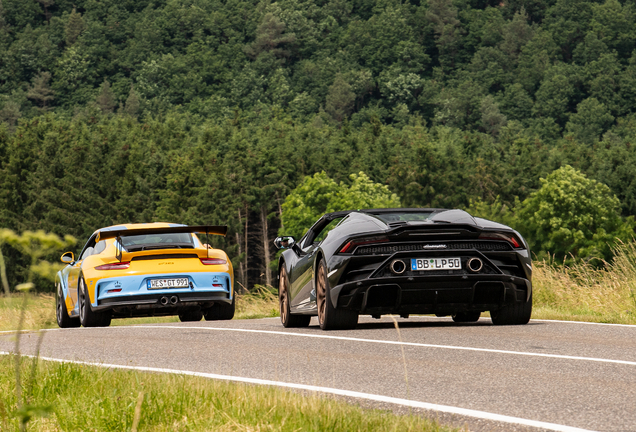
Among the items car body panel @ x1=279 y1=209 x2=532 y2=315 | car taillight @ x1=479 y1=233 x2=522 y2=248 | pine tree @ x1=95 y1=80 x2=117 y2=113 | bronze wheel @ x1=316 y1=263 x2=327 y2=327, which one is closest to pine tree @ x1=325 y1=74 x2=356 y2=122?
pine tree @ x1=95 y1=80 x2=117 y2=113

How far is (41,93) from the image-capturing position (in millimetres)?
198000

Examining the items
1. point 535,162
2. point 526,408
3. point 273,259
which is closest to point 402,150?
point 535,162

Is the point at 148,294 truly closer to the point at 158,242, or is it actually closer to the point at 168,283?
the point at 168,283

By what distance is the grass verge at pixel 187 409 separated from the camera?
480 centimetres

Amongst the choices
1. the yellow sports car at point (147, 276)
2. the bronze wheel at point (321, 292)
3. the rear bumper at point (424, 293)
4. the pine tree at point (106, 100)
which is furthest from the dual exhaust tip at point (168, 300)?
the pine tree at point (106, 100)

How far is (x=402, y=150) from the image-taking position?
4444 inches

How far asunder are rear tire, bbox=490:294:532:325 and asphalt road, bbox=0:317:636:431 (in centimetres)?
19

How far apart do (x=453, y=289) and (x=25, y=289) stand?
6.47m

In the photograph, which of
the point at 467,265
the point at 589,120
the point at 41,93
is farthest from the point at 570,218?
the point at 41,93

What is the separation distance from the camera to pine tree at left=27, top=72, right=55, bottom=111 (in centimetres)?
19712

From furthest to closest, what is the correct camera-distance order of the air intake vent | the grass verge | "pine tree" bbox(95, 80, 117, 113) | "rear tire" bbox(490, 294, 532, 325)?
1. "pine tree" bbox(95, 80, 117, 113)
2. "rear tire" bbox(490, 294, 532, 325)
3. the air intake vent
4. the grass verge

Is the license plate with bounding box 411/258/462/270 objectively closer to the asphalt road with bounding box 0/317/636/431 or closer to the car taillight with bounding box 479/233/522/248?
the car taillight with bounding box 479/233/522/248

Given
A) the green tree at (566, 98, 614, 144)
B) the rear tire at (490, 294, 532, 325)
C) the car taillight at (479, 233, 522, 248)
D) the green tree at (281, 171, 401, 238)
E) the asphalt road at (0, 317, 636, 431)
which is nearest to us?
the asphalt road at (0, 317, 636, 431)

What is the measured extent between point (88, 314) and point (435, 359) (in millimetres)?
6937
